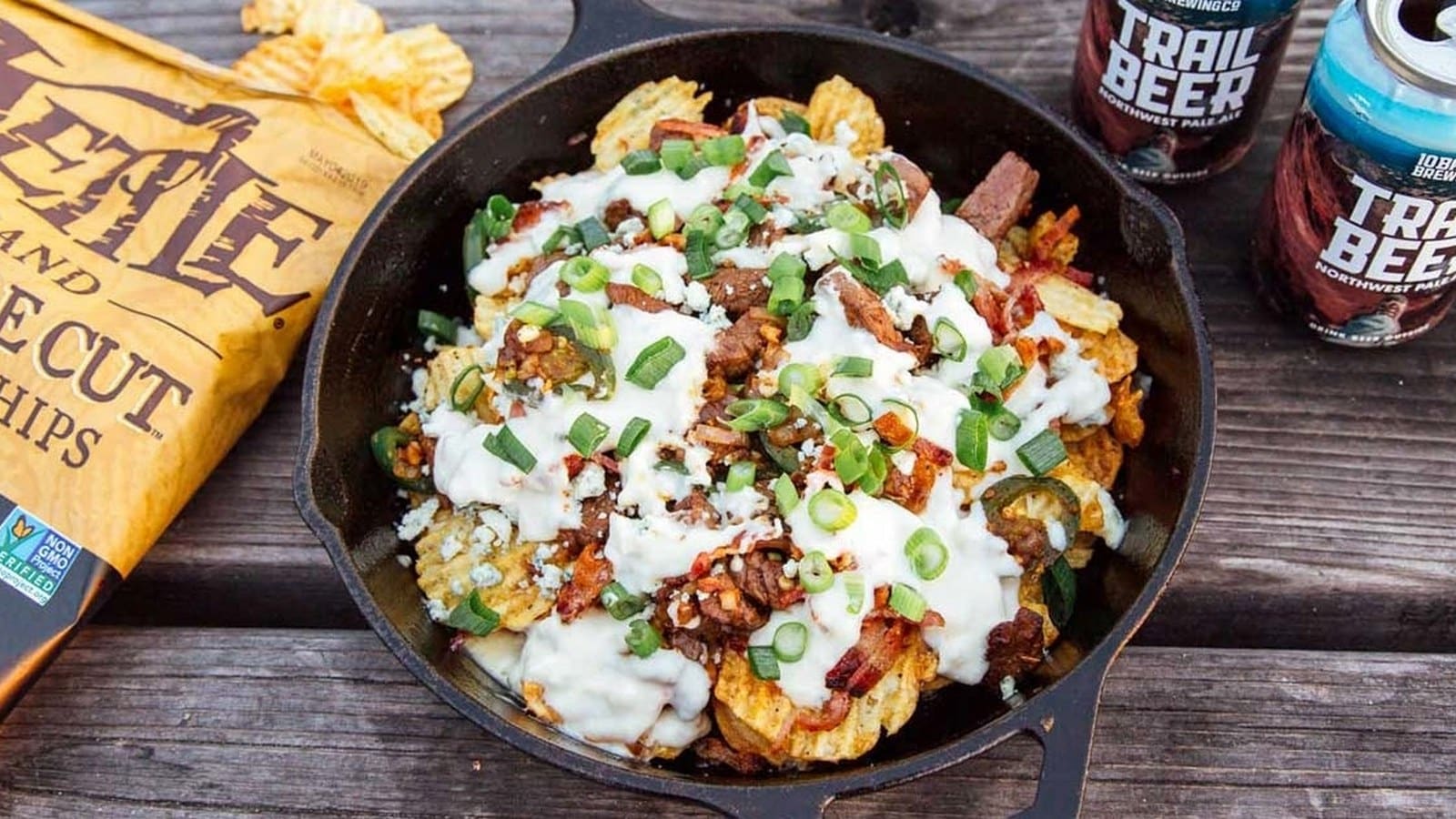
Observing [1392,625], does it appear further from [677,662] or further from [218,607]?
[218,607]

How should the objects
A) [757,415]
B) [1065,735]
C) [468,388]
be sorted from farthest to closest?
[468,388]
[757,415]
[1065,735]

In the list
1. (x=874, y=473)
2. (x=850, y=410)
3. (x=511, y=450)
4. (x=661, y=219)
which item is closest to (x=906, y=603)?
(x=874, y=473)

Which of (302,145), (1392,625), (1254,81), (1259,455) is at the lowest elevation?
(1392,625)

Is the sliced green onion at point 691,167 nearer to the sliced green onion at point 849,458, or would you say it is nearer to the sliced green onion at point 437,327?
the sliced green onion at point 437,327

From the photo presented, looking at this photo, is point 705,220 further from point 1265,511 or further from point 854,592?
point 1265,511

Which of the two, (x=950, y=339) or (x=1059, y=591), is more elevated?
(x=950, y=339)

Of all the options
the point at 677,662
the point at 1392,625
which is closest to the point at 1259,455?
the point at 1392,625
